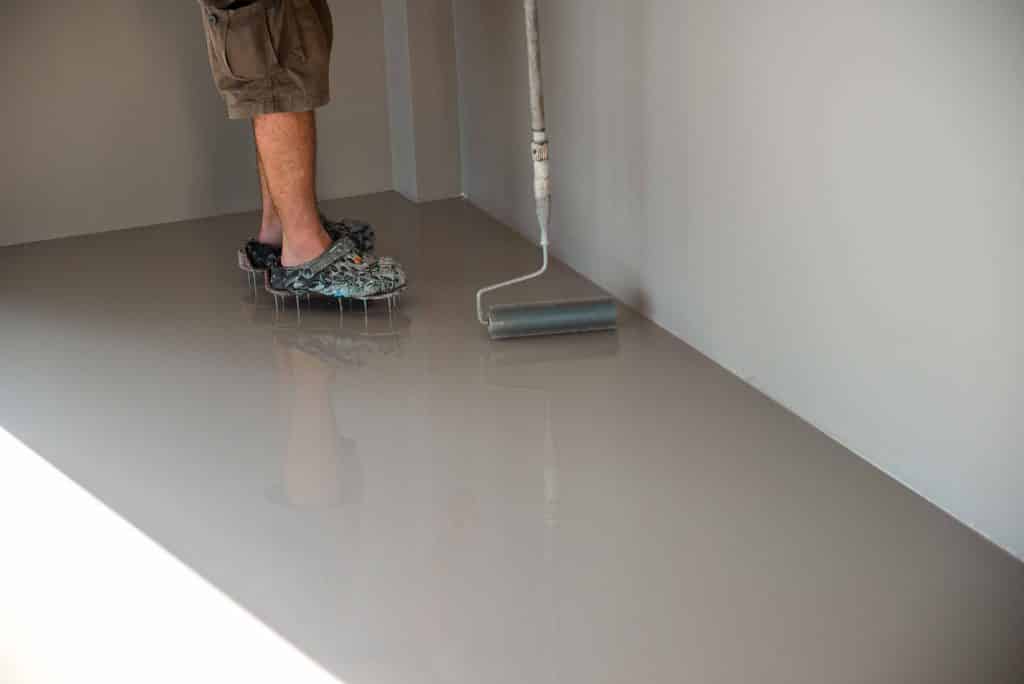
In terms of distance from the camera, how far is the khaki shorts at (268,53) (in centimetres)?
239

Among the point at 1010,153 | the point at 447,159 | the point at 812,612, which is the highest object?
the point at 1010,153

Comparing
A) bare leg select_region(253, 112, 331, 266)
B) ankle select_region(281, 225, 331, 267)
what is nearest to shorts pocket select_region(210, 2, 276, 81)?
bare leg select_region(253, 112, 331, 266)

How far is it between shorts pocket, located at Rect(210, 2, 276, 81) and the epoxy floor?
476mm

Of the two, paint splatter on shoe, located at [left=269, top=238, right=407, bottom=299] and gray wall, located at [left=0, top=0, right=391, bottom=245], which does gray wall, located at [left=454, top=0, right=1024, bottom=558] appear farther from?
gray wall, located at [left=0, top=0, right=391, bottom=245]

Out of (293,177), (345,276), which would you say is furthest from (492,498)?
(293,177)

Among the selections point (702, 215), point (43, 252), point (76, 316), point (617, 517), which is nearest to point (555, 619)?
point (617, 517)

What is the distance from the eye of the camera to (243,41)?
2400mm

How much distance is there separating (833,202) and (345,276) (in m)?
1.03

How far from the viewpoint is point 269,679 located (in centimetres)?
145

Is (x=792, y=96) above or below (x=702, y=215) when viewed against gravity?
above

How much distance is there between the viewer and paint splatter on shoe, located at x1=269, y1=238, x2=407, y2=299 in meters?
2.54

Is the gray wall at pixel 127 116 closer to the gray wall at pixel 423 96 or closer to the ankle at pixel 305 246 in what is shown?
the gray wall at pixel 423 96

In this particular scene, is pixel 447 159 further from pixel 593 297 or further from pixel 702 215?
pixel 702 215

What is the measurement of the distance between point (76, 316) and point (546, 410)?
105 cm
